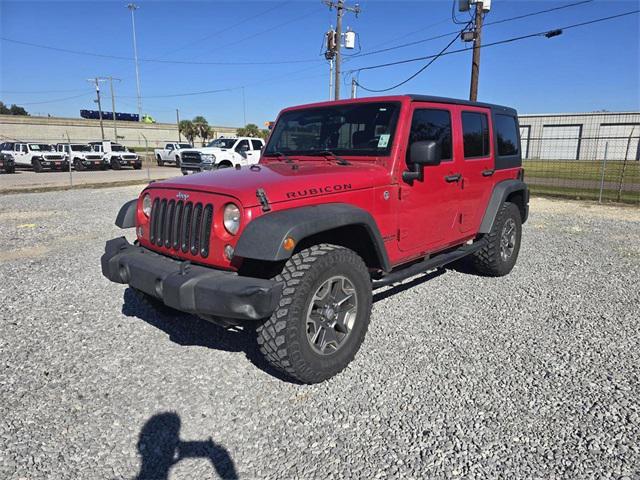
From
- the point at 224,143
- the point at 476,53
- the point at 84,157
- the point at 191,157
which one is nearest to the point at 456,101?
the point at 476,53

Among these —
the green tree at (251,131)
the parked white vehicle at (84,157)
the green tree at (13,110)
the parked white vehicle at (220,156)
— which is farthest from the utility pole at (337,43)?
the green tree at (13,110)

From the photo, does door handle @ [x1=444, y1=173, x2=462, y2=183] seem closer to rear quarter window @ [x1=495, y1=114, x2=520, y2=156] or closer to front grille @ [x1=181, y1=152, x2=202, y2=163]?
rear quarter window @ [x1=495, y1=114, x2=520, y2=156]

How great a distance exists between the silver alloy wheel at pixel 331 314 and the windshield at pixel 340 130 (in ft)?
4.05

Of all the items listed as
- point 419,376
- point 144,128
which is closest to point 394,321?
point 419,376

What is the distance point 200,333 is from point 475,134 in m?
3.45

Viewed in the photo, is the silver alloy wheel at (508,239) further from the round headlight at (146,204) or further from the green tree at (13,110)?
the green tree at (13,110)

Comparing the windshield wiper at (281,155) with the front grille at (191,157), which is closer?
the windshield wiper at (281,155)

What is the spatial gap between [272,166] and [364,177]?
903mm

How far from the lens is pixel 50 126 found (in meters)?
51.8

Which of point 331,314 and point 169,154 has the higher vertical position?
point 169,154

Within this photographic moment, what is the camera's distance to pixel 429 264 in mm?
4070

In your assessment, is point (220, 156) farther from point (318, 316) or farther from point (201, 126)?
point (201, 126)

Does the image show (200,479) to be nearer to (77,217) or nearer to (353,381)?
(353,381)

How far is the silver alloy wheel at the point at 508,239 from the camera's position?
532 centimetres
